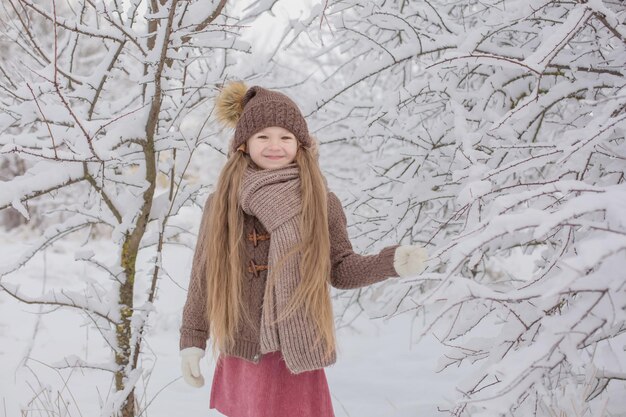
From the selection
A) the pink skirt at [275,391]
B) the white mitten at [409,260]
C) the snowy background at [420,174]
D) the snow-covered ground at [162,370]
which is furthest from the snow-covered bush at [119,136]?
the white mitten at [409,260]

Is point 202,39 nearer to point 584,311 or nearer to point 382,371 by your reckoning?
point 584,311

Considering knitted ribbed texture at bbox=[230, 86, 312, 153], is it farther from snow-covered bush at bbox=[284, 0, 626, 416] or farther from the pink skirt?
the pink skirt

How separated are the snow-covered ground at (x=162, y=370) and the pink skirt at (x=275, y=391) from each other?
0.53 feet

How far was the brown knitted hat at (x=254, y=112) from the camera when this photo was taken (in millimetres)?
1930

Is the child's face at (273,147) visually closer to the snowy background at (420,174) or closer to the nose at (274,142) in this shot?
the nose at (274,142)

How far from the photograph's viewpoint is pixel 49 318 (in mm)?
5648

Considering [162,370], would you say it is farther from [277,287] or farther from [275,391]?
[277,287]

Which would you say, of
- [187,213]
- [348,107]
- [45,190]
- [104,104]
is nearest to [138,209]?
[45,190]

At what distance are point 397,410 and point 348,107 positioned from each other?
1665 mm

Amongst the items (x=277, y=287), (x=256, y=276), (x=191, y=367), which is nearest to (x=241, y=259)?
(x=256, y=276)

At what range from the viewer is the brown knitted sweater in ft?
6.04

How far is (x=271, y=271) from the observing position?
1.82 meters

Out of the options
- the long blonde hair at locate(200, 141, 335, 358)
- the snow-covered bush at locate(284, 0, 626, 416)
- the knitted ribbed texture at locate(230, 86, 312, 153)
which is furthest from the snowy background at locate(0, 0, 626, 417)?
the long blonde hair at locate(200, 141, 335, 358)

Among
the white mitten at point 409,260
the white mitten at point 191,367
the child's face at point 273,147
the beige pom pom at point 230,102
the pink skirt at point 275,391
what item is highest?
the beige pom pom at point 230,102
